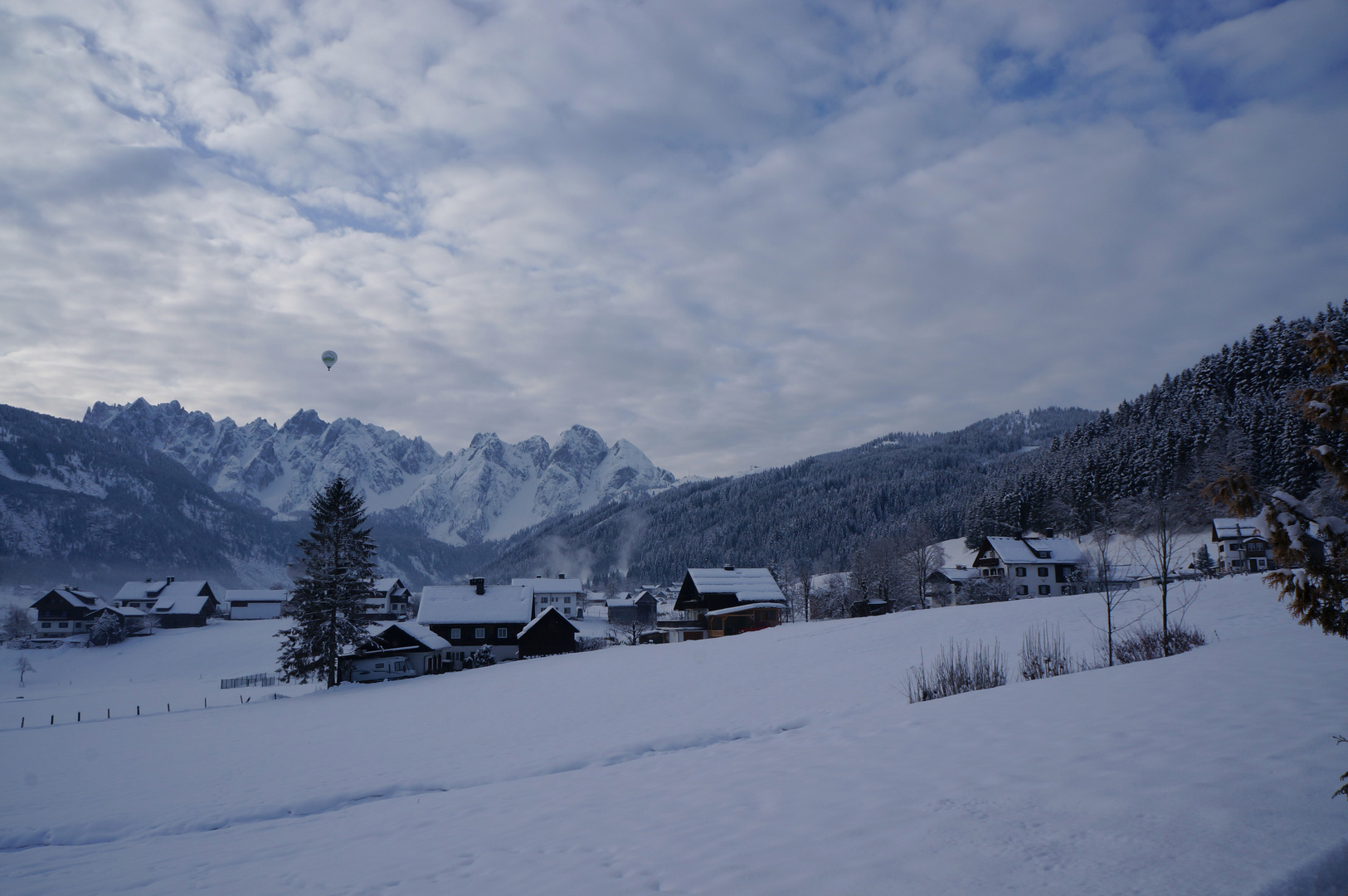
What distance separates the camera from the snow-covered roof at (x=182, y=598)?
92.4 meters

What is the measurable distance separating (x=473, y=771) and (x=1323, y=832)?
47.0 feet

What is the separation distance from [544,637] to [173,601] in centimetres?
7181

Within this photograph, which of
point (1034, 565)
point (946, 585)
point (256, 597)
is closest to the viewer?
point (1034, 565)

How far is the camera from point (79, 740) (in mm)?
27094

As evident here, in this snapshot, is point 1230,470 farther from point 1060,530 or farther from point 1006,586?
point 1060,530

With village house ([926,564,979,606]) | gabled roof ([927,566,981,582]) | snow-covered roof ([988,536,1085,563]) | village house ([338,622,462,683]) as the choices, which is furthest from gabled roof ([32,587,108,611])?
snow-covered roof ([988,536,1085,563])

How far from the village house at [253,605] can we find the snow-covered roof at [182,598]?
588 cm

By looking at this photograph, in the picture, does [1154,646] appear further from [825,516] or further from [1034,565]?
[825,516]

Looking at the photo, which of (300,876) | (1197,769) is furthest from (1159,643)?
(300,876)

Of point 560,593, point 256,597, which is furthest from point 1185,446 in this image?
point 256,597

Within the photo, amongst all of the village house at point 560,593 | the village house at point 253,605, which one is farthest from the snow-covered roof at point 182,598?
the village house at point 560,593

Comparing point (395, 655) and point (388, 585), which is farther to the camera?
point (388, 585)

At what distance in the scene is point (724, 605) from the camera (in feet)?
216

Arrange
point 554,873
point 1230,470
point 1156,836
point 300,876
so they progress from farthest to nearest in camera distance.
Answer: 1. point 300,876
2. point 554,873
3. point 1230,470
4. point 1156,836
